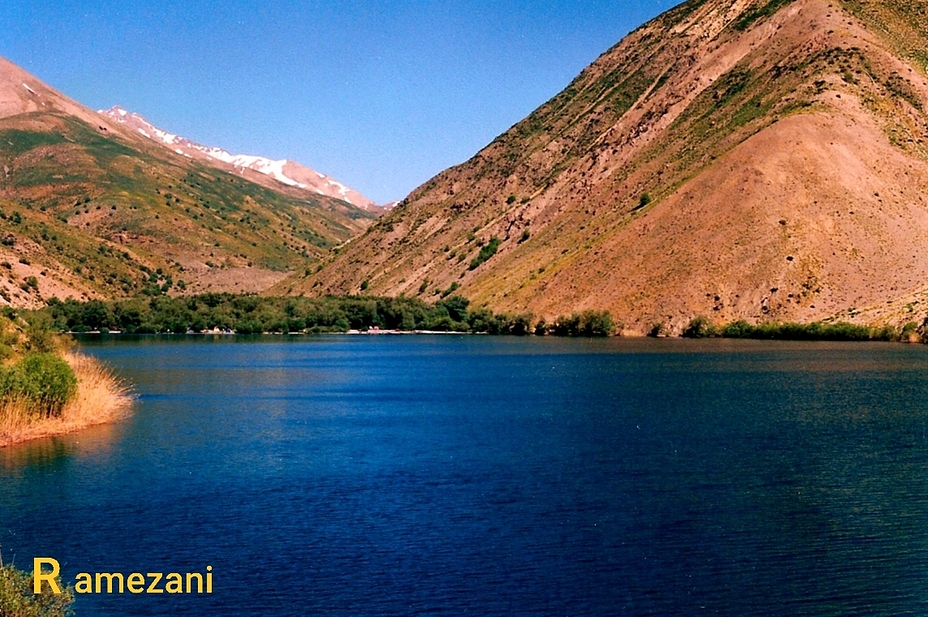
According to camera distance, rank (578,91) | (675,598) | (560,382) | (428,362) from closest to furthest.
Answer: (675,598)
(560,382)
(428,362)
(578,91)

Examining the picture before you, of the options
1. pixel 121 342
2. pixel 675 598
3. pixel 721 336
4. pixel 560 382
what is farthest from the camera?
pixel 121 342

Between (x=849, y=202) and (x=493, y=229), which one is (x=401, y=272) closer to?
(x=493, y=229)

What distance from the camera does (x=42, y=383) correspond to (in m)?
42.6

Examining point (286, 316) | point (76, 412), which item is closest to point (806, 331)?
point (76, 412)

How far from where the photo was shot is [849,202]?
375 ft

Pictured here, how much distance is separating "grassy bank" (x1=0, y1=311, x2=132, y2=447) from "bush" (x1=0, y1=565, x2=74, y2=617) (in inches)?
962

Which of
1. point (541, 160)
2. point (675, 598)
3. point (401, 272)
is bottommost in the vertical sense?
point (675, 598)

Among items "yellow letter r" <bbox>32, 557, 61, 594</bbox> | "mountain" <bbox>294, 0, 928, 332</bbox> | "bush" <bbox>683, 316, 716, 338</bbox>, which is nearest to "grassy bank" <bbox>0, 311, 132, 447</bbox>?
"yellow letter r" <bbox>32, 557, 61, 594</bbox>

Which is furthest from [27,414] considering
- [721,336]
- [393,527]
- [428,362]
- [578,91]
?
[578,91]

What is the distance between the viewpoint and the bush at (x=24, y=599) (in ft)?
Result: 55.0

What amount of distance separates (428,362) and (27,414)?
156 feet

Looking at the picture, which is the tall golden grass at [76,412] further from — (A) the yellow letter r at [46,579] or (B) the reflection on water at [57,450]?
(A) the yellow letter r at [46,579]

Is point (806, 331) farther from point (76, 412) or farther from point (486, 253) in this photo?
point (76, 412)

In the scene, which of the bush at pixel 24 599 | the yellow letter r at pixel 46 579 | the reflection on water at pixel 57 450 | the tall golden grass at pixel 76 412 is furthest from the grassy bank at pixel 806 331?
the bush at pixel 24 599
